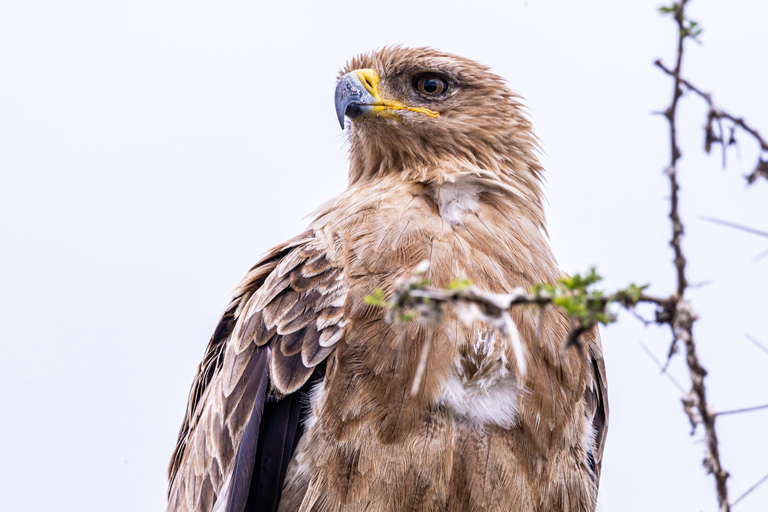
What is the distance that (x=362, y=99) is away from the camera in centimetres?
536

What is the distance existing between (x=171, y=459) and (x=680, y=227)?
14.4ft

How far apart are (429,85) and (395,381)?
2.34 m

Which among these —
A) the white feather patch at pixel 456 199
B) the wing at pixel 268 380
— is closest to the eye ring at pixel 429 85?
the white feather patch at pixel 456 199

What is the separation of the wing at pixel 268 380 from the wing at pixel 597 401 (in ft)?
5.21

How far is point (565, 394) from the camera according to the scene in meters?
4.41

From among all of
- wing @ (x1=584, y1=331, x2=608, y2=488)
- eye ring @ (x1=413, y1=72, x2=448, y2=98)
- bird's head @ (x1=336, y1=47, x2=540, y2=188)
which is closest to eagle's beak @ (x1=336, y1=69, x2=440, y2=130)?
bird's head @ (x1=336, y1=47, x2=540, y2=188)

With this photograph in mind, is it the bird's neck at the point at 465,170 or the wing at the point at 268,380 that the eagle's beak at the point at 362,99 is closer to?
the bird's neck at the point at 465,170

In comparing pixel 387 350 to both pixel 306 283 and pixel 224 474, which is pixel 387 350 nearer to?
pixel 306 283

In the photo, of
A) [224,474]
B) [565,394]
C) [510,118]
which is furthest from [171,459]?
[510,118]

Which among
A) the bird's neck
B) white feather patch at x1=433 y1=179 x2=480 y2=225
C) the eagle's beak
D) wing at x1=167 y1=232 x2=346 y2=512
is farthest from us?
the eagle's beak

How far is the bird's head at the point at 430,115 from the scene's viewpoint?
5.45 metres

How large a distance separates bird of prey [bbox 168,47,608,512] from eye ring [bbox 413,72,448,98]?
0.48 metres

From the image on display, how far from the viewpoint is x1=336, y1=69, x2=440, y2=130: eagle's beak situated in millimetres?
5355

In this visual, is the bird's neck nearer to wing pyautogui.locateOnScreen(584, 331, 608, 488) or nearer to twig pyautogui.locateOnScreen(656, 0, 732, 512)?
wing pyautogui.locateOnScreen(584, 331, 608, 488)
